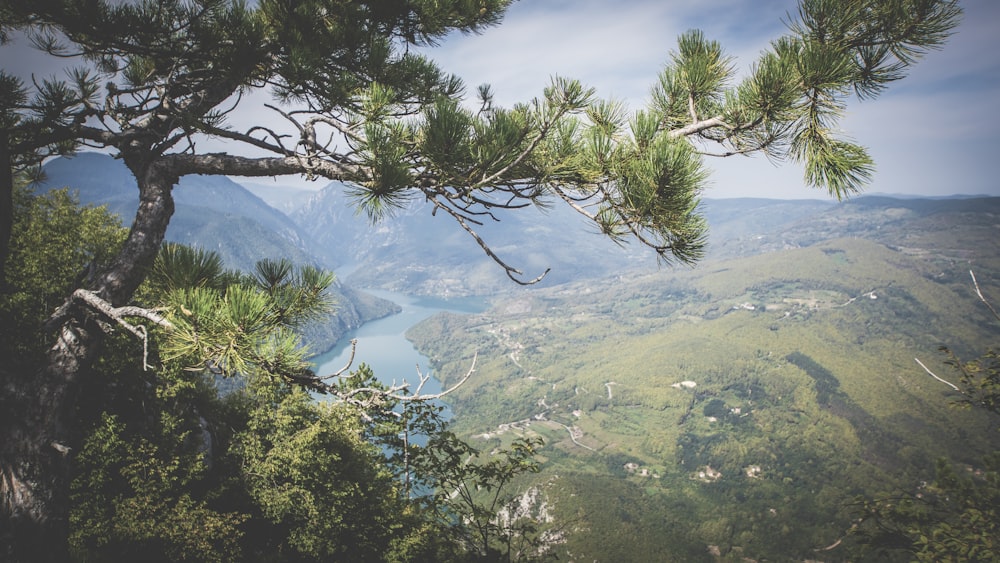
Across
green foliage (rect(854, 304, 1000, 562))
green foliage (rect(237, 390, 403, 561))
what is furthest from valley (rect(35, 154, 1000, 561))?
green foliage (rect(854, 304, 1000, 562))

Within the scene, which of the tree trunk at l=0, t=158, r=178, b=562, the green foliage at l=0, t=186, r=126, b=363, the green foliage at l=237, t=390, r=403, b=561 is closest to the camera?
the tree trunk at l=0, t=158, r=178, b=562

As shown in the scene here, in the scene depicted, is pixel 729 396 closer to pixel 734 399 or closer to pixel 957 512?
pixel 734 399

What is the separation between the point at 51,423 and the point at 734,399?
129m

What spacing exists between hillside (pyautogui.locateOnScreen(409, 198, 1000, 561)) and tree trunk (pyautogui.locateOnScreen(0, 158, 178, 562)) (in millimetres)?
52320

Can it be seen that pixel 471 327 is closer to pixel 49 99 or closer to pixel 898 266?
pixel 49 99

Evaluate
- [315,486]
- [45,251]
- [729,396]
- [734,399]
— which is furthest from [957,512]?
[729,396]

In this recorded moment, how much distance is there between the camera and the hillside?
200ft

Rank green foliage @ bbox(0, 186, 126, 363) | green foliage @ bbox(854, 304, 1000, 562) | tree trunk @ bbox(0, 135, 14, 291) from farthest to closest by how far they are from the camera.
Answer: green foliage @ bbox(0, 186, 126, 363), green foliage @ bbox(854, 304, 1000, 562), tree trunk @ bbox(0, 135, 14, 291)

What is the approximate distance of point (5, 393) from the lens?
1679mm

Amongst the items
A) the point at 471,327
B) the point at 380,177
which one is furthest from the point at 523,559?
the point at 471,327

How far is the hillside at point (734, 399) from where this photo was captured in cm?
6100

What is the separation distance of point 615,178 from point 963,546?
529 cm

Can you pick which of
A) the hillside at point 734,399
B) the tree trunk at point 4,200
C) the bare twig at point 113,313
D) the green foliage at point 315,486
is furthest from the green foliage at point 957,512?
the hillside at point 734,399

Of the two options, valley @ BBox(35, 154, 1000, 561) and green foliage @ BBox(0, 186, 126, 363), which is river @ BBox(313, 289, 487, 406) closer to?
valley @ BBox(35, 154, 1000, 561)
